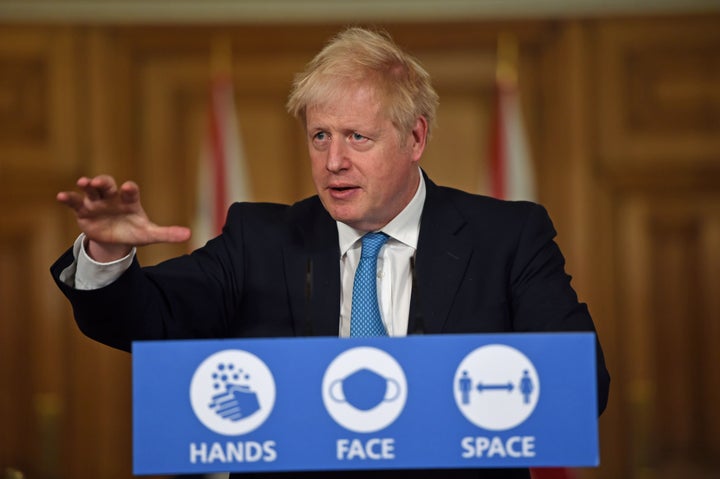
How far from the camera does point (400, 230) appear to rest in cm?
231

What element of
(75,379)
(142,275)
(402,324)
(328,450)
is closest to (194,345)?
(328,450)

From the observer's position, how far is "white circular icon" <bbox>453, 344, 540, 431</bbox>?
5.34 ft

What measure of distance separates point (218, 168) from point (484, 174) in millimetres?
1280

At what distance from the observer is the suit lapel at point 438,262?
2.13m

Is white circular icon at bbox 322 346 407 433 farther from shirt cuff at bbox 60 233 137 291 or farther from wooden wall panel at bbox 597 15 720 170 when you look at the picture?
wooden wall panel at bbox 597 15 720 170

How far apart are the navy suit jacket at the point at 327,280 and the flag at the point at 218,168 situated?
88.1 inches

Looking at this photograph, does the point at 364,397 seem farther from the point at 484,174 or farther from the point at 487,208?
the point at 484,174

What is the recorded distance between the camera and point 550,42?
4.89m

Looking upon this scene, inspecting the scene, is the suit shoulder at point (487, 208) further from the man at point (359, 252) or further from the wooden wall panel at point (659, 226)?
the wooden wall panel at point (659, 226)

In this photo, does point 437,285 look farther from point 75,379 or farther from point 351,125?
point 75,379

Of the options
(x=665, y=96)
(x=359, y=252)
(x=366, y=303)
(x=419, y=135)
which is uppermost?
(x=665, y=96)

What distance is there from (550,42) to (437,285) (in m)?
3.01

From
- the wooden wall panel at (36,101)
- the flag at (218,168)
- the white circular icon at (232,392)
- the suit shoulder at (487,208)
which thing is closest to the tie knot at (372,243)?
the suit shoulder at (487,208)

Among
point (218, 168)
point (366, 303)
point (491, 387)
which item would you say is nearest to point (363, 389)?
point (491, 387)
